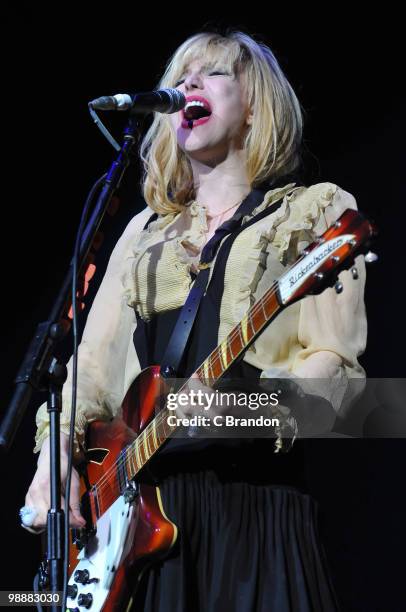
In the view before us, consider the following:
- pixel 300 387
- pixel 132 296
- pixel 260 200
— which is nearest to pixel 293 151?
pixel 260 200

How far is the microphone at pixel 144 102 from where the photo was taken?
5.69 feet

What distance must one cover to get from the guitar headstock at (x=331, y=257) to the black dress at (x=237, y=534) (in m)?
0.35

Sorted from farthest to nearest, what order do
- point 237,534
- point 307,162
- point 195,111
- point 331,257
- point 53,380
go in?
1. point 307,162
2. point 195,111
3. point 237,534
4. point 53,380
5. point 331,257

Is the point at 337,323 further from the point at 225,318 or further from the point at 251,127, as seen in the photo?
the point at 251,127

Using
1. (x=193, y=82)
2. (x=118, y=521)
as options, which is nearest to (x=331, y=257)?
(x=118, y=521)

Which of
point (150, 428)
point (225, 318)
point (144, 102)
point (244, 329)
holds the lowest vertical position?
point (150, 428)

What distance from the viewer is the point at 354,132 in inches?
105

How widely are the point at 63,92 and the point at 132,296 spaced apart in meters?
1.23

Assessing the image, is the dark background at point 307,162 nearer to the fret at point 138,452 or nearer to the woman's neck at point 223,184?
the woman's neck at point 223,184

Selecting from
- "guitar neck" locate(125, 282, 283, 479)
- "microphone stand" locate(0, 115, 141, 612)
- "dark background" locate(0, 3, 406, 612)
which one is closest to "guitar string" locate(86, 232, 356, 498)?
"guitar neck" locate(125, 282, 283, 479)

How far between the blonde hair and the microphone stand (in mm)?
519

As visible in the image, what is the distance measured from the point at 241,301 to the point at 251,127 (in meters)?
0.55

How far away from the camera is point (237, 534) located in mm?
1708

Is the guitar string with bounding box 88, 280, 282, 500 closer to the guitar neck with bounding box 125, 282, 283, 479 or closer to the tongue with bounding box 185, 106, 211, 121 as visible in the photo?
the guitar neck with bounding box 125, 282, 283, 479
